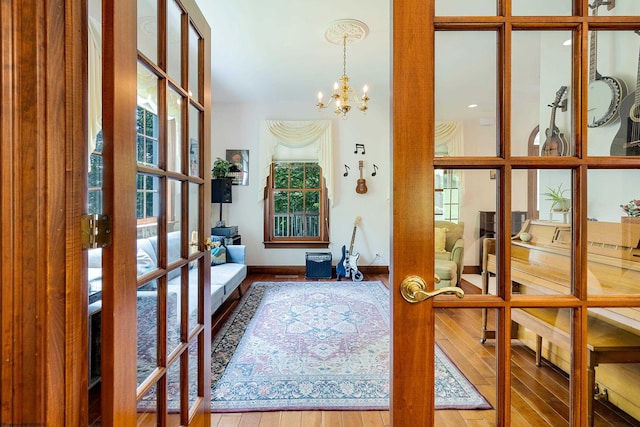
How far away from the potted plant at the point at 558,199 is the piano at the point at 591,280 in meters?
0.04

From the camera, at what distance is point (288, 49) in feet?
10.4

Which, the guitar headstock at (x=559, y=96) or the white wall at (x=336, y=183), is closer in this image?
the guitar headstock at (x=559, y=96)

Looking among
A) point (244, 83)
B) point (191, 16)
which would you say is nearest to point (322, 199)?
point (244, 83)

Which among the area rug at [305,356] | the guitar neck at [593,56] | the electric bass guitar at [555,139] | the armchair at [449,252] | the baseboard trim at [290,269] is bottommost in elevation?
the area rug at [305,356]

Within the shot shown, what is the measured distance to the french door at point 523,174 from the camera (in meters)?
0.72

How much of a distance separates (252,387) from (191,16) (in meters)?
2.01

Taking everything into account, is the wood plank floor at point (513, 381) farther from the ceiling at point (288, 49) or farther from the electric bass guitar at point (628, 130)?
the ceiling at point (288, 49)

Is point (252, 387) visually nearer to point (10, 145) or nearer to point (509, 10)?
point (10, 145)

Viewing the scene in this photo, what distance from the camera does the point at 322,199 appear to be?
193 inches

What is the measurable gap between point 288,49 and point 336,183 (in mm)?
2169

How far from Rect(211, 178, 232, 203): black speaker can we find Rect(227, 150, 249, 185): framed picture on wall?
360 mm

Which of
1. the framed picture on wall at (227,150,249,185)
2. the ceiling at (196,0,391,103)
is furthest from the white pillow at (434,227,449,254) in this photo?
the framed picture on wall at (227,150,249,185)

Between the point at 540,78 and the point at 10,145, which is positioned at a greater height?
the point at 540,78

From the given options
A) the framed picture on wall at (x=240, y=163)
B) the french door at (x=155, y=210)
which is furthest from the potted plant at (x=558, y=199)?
the framed picture on wall at (x=240, y=163)
